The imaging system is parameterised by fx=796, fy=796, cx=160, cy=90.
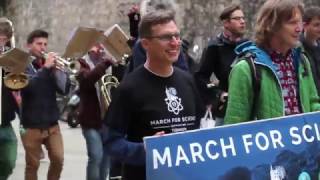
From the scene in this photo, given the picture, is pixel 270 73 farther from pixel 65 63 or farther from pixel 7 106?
pixel 65 63

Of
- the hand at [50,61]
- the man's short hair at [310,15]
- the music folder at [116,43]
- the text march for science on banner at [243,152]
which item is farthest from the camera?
the hand at [50,61]

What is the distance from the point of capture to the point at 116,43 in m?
7.37

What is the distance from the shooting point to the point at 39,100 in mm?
7973

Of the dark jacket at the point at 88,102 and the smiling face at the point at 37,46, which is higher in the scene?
the smiling face at the point at 37,46

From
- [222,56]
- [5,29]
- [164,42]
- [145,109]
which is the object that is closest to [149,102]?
[145,109]

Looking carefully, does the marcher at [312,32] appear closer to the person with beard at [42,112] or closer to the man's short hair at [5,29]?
the person with beard at [42,112]

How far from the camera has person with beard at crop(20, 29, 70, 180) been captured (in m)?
7.95

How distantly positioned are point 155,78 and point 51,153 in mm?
4165

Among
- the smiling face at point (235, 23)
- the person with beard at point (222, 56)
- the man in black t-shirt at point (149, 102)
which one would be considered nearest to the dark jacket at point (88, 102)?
the person with beard at point (222, 56)

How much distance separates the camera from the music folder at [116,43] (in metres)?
7.29

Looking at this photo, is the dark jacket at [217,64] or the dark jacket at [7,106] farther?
the dark jacket at [7,106]

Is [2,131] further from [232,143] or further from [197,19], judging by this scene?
[197,19]

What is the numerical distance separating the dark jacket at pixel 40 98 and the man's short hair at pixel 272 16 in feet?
13.4

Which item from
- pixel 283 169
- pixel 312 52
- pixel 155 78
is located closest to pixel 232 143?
pixel 283 169
